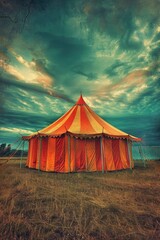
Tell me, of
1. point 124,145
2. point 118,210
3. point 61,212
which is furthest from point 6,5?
point 124,145

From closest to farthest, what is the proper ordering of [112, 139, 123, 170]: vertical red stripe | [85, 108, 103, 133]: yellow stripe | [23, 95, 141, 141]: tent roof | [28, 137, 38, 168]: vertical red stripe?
[23, 95, 141, 141]: tent roof
[112, 139, 123, 170]: vertical red stripe
[85, 108, 103, 133]: yellow stripe
[28, 137, 38, 168]: vertical red stripe

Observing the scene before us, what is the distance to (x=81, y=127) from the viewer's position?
9.27 m

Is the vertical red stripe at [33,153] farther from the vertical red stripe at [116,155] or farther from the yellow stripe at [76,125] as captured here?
the vertical red stripe at [116,155]

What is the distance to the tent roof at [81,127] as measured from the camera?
828cm

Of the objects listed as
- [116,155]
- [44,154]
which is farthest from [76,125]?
[116,155]

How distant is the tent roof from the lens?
27.2 feet

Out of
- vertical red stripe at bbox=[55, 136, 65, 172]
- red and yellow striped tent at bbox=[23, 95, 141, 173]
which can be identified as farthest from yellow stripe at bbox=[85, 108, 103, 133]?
vertical red stripe at bbox=[55, 136, 65, 172]

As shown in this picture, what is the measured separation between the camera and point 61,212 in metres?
2.68

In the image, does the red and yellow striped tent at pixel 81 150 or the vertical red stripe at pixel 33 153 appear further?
the vertical red stripe at pixel 33 153

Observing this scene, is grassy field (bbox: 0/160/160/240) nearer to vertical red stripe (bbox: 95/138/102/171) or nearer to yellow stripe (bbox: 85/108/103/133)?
vertical red stripe (bbox: 95/138/102/171)

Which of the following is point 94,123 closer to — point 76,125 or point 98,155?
point 76,125

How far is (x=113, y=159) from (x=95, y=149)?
147cm

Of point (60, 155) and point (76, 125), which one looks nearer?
point (60, 155)

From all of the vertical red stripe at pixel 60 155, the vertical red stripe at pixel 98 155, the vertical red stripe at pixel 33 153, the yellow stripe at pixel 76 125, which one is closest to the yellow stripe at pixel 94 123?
the vertical red stripe at pixel 98 155
